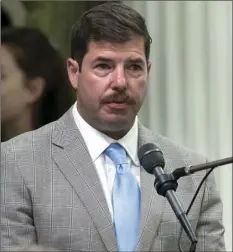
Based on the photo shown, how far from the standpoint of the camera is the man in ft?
4.87

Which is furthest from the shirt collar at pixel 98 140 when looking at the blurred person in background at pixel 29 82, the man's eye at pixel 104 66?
the blurred person in background at pixel 29 82

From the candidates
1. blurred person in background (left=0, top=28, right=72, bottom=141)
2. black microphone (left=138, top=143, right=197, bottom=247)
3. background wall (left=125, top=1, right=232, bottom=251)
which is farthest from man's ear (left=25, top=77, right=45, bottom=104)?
black microphone (left=138, top=143, right=197, bottom=247)

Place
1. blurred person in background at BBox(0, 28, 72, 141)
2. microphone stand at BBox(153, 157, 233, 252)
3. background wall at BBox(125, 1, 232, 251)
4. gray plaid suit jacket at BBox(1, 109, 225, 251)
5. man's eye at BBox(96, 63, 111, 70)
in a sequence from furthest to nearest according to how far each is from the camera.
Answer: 1. background wall at BBox(125, 1, 232, 251)
2. blurred person in background at BBox(0, 28, 72, 141)
3. man's eye at BBox(96, 63, 111, 70)
4. gray plaid suit jacket at BBox(1, 109, 225, 251)
5. microphone stand at BBox(153, 157, 233, 252)

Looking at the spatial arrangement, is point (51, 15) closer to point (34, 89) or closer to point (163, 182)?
point (34, 89)

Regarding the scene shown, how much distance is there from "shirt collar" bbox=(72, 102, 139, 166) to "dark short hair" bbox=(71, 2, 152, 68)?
0.15 m

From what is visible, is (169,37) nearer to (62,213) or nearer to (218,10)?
(218,10)

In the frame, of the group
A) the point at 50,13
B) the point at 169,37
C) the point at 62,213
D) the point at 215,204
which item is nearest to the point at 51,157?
the point at 62,213

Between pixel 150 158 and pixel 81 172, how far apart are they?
31 centimetres

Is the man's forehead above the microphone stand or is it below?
above

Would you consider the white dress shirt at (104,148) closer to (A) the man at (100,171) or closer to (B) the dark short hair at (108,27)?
(A) the man at (100,171)

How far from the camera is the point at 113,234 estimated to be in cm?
148

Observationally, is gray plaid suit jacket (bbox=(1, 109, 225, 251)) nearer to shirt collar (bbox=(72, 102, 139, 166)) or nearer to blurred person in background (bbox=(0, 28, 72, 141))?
shirt collar (bbox=(72, 102, 139, 166))

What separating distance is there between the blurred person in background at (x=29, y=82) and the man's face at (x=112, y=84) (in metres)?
0.64

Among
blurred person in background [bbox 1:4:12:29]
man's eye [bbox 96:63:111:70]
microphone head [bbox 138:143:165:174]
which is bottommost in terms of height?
microphone head [bbox 138:143:165:174]
